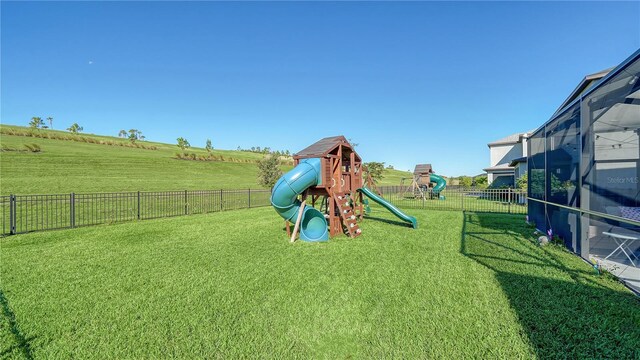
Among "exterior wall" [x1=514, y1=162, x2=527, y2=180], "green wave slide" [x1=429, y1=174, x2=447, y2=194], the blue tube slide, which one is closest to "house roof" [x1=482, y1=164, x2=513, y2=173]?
"exterior wall" [x1=514, y1=162, x2=527, y2=180]

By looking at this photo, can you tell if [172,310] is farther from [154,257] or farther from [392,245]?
[392,245]

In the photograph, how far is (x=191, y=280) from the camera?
450 cm

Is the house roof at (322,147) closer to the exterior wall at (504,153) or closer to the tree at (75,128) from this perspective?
the exterior wall at (504,153)

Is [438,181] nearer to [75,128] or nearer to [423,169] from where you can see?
[423,169]

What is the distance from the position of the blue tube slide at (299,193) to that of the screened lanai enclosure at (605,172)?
238 inches

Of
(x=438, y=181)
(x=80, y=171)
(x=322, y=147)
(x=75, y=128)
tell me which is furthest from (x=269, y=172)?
(x=75, y=128)

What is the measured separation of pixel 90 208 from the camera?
13625 mm

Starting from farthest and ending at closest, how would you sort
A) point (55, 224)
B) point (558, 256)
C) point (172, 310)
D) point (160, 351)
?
point (55, 224) → point (558, 256) → point (172, 310) → point (160, 351)

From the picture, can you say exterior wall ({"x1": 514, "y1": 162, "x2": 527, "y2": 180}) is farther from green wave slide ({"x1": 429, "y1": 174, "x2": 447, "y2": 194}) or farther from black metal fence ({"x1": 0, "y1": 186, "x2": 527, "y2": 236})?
black metal fence ({"x1": 0, "y1": 186, "x2": 527, "y2": 236})

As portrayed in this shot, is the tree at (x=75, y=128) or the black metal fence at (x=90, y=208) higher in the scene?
the tree at (x=75, y=128)

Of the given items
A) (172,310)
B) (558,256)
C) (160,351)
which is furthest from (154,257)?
(558,256)

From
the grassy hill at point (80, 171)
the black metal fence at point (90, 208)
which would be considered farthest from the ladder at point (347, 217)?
the grassy hill at point (80, 171)

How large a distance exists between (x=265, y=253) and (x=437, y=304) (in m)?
3.99

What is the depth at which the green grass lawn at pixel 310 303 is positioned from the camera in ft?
8.68
